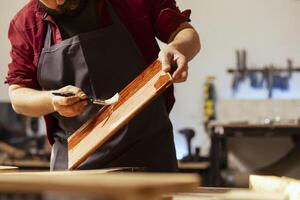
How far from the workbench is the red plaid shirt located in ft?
7.89

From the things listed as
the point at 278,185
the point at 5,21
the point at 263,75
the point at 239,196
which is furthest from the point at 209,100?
the point at 239,196

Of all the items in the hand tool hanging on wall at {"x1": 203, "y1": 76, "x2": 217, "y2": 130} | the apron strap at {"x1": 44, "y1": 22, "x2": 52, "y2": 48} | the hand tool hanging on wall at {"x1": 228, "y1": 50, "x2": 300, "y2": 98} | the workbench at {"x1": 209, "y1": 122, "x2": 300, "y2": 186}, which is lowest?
the workbench at {"x1": 209, "y1": 122, "x2": 300, "y2": 186}

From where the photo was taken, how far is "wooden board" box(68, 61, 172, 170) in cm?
94

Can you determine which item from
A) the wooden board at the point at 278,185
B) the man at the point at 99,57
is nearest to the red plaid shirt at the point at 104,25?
the man at the point at 99,57

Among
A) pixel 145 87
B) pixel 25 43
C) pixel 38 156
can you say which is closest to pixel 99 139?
pixel 145 87

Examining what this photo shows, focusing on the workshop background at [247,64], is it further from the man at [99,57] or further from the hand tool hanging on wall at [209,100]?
the man at [99,57]

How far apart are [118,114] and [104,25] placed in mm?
349

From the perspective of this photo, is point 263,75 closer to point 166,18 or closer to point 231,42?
point 231,42

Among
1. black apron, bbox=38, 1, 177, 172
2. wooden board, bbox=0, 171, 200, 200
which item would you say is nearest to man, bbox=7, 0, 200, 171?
black apron, bbox=38, 1, 177, 172

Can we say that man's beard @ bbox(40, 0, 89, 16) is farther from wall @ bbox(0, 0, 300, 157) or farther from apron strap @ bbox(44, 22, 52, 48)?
wall @ bbox(0, 0, 300, 157)

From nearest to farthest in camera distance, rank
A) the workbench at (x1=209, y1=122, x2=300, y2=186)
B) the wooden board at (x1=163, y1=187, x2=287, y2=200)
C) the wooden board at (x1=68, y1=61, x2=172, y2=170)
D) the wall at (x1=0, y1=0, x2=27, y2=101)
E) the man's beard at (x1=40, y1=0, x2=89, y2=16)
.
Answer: the wooden board at (x1=163, y1=187, x2=287, y2=200) → the wooden board at (x1=68, y1=61, x2=172, y2=170) → the man's beard at (x1=40, y1=0, x2=89, y2=16) → the workbench at (x1=209, y1=122, x2=300, y2=186) → the wall at (x1=0, y1=0, x2=27, y2=101)

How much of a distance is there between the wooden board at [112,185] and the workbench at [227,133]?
10.3 ft

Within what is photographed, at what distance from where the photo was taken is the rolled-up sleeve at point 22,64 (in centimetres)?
125

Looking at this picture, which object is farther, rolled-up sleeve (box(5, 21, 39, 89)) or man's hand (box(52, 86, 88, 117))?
rolled-up sleeve (box(5, 21, 39, 89))
